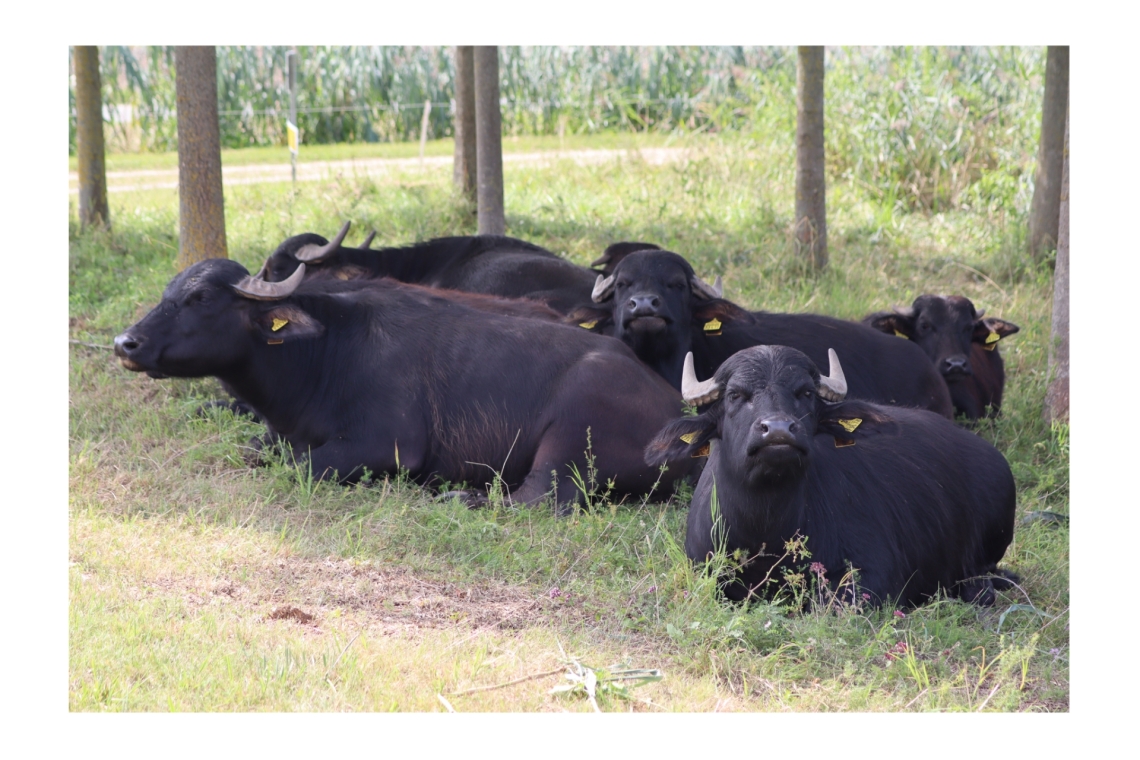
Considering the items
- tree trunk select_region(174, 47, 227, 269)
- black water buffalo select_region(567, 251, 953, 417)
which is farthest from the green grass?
tree trunk select_region(174, 47, 227, 269)

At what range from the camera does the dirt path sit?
617 inches

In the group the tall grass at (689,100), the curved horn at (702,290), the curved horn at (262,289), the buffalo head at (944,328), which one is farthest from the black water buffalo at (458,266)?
the tall grass at (689,100)

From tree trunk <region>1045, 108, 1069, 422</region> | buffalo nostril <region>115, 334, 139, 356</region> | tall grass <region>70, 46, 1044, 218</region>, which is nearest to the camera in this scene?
buffalo nostril <region>115, 334, 139, 356</region>

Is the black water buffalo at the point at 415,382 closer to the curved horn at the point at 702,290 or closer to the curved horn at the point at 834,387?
the curved horn at the point at 702,290

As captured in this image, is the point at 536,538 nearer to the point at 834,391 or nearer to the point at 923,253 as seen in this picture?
the point at 834,391

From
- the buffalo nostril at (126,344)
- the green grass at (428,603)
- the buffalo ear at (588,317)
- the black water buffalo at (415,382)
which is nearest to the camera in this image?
the green grass at (428,603)

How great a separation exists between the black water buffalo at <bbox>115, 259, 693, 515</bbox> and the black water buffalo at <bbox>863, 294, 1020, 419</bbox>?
2.32m

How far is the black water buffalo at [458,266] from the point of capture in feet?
27.2

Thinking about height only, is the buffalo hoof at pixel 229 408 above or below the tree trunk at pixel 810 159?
below

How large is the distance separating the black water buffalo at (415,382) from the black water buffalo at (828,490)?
45.9 inches

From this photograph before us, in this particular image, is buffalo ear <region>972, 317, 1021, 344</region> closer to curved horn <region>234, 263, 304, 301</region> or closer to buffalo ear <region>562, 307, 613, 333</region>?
buffalo ear <region>562, 307, 613, 333</region>

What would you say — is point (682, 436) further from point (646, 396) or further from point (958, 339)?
point (958, 339)

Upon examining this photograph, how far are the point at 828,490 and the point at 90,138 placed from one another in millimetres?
9024

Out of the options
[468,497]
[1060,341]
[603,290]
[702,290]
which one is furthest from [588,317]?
[1060,341]
